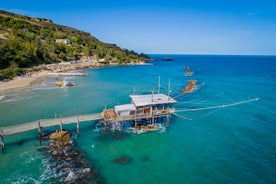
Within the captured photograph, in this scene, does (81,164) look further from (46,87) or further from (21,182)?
(46,87)

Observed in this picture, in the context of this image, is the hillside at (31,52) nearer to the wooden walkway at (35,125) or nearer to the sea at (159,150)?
the sea at (159,150)

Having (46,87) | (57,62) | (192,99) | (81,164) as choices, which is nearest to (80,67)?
(57,62)

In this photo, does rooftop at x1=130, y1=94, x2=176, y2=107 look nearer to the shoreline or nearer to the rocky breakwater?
the rocky breakwater

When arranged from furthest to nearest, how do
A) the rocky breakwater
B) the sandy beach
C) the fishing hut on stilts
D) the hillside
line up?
the hillside < the sandy beach < the fishing hut on stilts < the rocky breakwater

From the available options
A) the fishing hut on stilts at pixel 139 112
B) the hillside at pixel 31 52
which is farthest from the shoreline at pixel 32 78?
the fishing hut on stilts at pixel 139 112

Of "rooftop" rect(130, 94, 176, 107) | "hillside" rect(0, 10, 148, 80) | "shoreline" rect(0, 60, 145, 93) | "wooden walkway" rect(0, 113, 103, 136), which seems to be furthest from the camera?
"hillside" rect(0, 10, 148, 80)

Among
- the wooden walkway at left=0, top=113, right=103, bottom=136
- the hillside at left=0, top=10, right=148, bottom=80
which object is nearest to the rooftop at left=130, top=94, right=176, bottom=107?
the wooden walkway at left=0, top=113, right=103, bottom=136

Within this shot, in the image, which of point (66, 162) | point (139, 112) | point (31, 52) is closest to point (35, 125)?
point (66, 162)

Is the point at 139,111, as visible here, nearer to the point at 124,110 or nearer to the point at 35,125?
the point at 124,110
